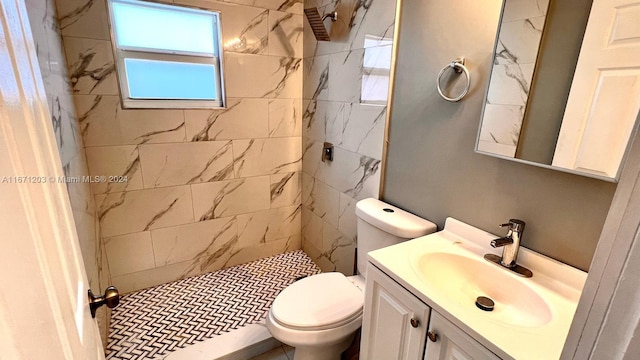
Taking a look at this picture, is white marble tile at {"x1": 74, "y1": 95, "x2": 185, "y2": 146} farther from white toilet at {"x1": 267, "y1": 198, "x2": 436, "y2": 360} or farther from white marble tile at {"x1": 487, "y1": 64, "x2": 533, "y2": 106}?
white marble tile at {"x1": 487, "y1": 64, "x2": 533, "y2": 106}

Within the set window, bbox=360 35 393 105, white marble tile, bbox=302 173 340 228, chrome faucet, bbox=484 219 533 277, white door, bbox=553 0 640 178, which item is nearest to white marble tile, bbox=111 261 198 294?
white marble tile, bbox=302 173 340 228

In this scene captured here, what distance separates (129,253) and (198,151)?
2.85 ft

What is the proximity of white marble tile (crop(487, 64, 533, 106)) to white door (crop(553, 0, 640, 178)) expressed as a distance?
0.14 meters

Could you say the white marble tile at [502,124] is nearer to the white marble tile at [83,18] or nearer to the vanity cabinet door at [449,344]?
the vanity cabinet door at [449,344]

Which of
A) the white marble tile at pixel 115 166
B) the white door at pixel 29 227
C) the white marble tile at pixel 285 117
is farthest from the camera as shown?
the white marble tile at pixel 285 117

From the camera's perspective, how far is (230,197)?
7.67ft

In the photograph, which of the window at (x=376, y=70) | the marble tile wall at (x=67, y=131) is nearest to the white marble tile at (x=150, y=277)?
the marble tile wall at (x=67, y=131)

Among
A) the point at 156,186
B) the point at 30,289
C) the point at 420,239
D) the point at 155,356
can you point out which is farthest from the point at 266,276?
the point at 30,289

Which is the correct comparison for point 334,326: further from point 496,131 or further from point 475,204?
point 496,131

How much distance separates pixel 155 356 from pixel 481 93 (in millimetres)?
2105

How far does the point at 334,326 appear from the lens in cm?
135

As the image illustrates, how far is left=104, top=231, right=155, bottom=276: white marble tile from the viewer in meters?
2.04

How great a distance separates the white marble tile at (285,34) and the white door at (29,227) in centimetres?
179

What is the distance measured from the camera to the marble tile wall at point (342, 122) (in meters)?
1.62
